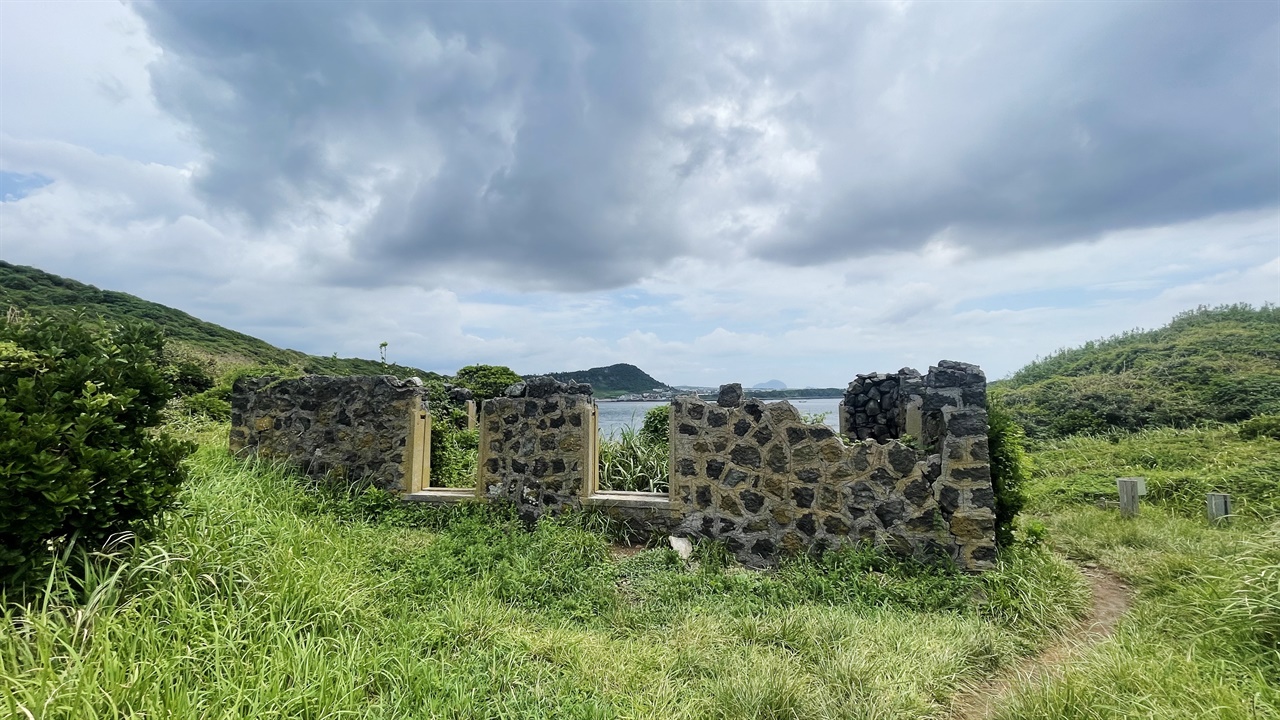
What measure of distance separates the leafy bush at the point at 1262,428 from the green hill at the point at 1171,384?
1645 mm

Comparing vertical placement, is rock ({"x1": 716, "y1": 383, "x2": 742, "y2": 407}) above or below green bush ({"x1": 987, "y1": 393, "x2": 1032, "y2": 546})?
above

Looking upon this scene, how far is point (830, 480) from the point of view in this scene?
6379mm

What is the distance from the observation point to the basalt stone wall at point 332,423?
26.7ft

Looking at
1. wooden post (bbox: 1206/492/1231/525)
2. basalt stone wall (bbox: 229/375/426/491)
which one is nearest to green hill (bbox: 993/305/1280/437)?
wooden post (bbox: 1206/492/1231/525)

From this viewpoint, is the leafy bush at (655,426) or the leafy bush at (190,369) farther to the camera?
the leafy bush at (190,369)

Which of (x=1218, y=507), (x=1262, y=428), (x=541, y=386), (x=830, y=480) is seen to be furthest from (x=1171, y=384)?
(x=541, y=386)

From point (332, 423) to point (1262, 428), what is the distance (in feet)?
57.8

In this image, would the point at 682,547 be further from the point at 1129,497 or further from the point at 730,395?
the point at 1129,497

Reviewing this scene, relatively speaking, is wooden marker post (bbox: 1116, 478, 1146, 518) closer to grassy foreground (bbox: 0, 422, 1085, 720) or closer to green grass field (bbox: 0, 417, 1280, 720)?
green grass field (bbox: 0, 417, 1280, 720)

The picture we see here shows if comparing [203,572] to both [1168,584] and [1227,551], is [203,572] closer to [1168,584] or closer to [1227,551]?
[1168,584]

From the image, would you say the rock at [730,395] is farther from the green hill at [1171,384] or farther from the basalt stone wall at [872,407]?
the green hill at [1171,384]

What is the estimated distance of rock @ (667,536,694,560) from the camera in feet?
21.0

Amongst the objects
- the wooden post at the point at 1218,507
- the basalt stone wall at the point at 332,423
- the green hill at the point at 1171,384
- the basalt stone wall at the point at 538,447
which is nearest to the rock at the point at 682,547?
the basalt stone wall at the point at 538,447

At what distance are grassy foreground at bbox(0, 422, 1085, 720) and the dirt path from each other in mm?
130
